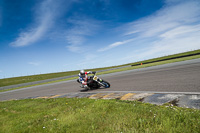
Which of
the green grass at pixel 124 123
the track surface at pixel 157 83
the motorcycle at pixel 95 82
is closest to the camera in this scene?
the green grass at pixel 124 123

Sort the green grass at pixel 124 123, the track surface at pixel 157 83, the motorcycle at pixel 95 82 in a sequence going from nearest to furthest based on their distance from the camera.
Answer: the green grass at pixel 124 123 → the track surface at pixel 157 83 → the motorcycle at pixel 95 82

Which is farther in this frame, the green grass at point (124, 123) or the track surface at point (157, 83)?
the track surface at point (157, 83)

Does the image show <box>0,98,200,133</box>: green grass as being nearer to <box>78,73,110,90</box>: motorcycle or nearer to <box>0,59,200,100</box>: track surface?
<box>0,59,200,100</box>: track surface

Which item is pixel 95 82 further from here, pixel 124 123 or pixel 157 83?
pixel 124 123

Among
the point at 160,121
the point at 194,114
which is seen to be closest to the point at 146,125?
the point at 160,121

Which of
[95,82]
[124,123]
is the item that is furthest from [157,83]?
[124,123]

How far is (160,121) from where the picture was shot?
3.00m

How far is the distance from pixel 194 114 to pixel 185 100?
1.32 metres

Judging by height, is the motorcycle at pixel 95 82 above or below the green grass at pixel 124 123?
above

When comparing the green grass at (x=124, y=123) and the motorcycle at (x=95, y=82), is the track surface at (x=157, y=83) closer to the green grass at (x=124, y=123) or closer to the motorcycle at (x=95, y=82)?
the motorcycle at (x=95, y=82)

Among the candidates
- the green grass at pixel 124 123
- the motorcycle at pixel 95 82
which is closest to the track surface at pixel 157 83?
the motorcycle at pixel 95 82

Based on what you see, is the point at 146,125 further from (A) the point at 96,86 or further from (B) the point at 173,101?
(A) the point at 96,86

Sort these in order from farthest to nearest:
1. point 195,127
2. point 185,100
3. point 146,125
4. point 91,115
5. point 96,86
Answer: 1. point 96,86
2. point 185,100
3. point 91,115
4. point 146,125
5. point 195,127

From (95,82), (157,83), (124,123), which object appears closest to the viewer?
(124,123)
